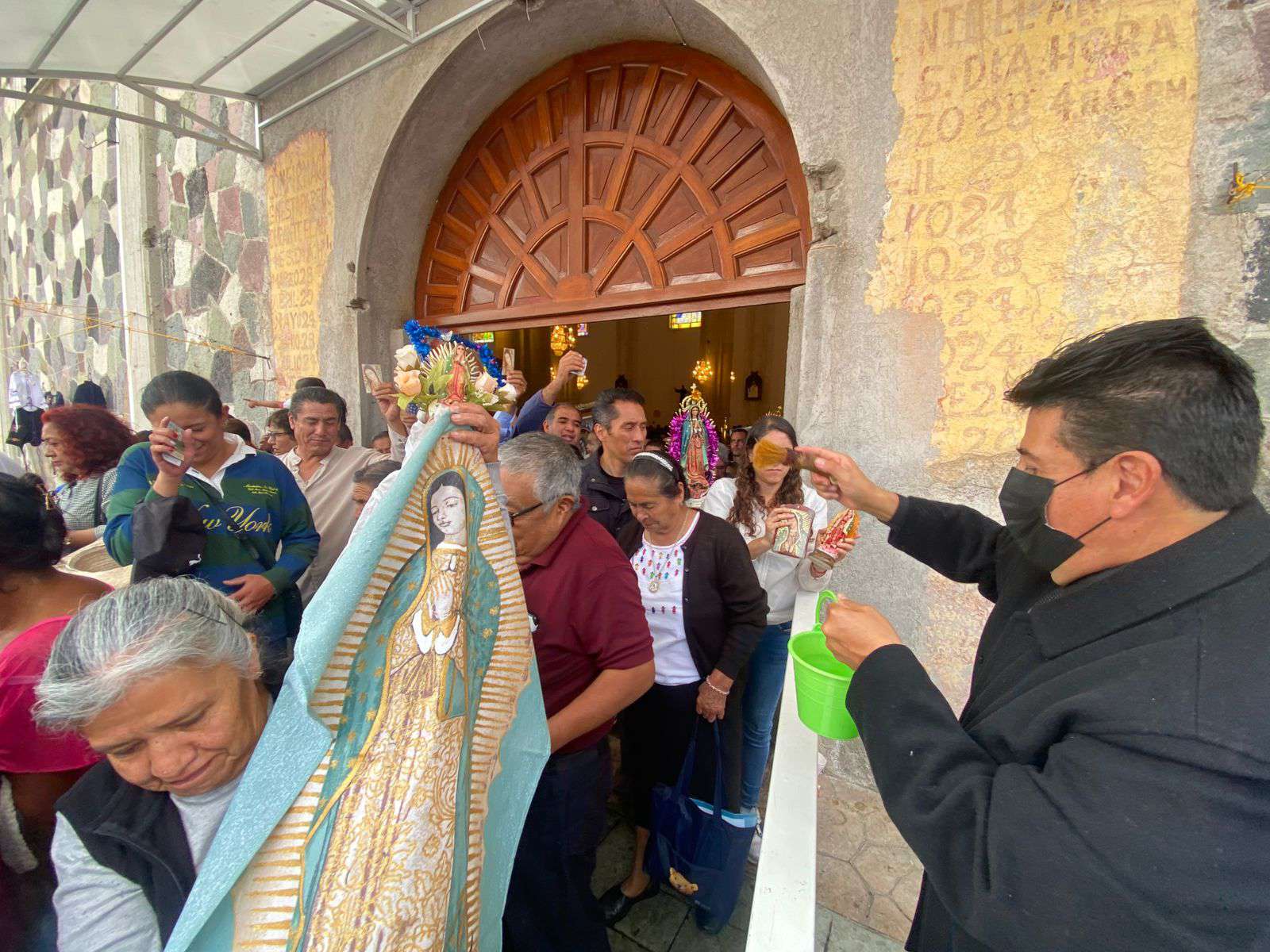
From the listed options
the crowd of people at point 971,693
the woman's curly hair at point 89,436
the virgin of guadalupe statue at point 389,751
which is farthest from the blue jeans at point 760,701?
the woman's curly hair at point 89,436

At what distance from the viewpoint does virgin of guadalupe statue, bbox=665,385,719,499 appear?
3.86 metres

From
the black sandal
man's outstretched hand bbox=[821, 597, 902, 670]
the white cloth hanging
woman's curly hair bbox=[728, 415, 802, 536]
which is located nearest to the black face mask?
man's outstretched hand bbox=[821, 597, 902, 670]

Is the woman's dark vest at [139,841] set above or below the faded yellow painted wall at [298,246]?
below

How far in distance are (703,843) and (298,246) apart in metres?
6.29

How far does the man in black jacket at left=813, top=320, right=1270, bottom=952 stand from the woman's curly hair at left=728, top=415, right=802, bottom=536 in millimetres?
1648

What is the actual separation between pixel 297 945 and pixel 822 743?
9.29 ft

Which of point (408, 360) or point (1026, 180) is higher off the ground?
point (1026, 180)

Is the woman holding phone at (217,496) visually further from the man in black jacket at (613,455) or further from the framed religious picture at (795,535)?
the framed religious picture at (795,535)

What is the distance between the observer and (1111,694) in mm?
758

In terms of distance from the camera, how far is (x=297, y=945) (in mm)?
816

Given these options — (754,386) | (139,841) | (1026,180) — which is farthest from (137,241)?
(754,386)

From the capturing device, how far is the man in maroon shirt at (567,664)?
159 cm

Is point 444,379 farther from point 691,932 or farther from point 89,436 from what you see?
point 89,436

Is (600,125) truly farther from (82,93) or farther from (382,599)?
(82,93)
